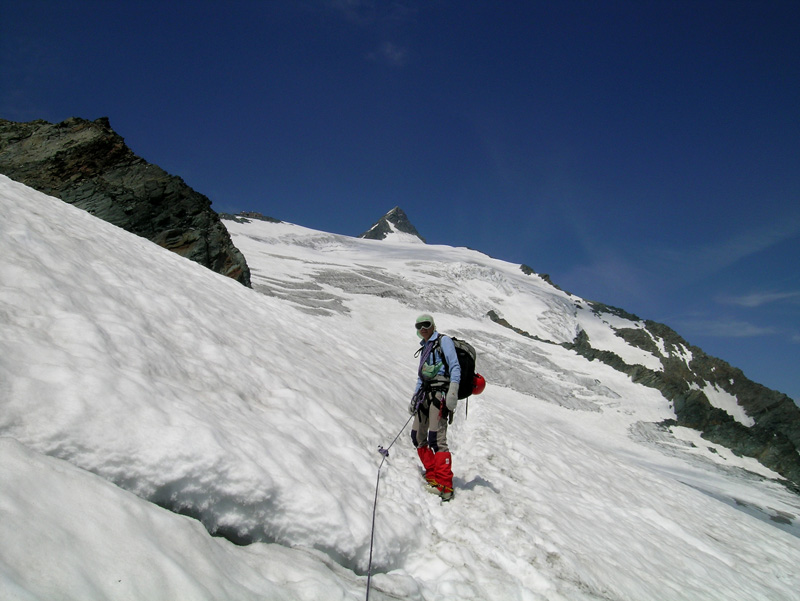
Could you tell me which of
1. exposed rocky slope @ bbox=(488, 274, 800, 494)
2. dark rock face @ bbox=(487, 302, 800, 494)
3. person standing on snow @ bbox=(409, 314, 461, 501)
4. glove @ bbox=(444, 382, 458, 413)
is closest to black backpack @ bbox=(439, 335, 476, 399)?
person standing on snow @ bbox=(409, 314, 461, 501)

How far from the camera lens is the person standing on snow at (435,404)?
562 cm

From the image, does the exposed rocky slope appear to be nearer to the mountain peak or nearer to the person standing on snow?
the person standing on snow

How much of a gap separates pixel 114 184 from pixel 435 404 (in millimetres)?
22551

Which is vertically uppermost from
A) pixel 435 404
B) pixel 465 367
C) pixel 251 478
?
pixel 465 367

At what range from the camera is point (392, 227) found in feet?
588

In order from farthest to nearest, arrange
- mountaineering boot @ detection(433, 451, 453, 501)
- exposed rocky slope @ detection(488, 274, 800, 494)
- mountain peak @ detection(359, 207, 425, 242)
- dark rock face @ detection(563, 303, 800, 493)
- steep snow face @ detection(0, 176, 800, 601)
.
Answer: mountain peak @ detection(359, 207, 425, 242)
exposed rocky slope @ detection(488, 274, 800, 494)
dark rock face @ detection(563, 303, 800, 493)
mountaineering boot @ detection(433, 451, 453, 501)
steep snow face @ detection(0, 176, 800, 601)

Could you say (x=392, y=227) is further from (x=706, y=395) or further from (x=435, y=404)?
(x=435, y=404)

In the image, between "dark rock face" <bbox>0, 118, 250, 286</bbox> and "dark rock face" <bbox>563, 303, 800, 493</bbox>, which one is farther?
"dark rock face" <bbox>563, 303, 800, 493</bbox>

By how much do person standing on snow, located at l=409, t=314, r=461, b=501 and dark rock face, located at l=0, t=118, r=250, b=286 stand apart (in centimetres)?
1700

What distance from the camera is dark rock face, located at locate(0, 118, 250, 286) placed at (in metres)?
20.2

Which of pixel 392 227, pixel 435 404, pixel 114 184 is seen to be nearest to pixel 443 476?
pixel 435 404

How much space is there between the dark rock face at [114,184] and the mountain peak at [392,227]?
140393 mm

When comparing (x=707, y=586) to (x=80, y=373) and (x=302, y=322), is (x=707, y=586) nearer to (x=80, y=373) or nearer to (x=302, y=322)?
(x=80, y=373)

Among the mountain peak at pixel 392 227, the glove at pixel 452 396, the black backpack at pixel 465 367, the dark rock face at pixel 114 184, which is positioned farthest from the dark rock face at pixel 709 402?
the mountain peak at pixel 392 227
